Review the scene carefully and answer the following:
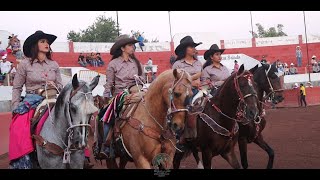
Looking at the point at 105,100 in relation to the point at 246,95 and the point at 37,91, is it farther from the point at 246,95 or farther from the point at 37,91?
the point at 246,95

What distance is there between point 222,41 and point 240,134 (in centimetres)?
3551

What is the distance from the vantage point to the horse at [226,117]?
703 cm

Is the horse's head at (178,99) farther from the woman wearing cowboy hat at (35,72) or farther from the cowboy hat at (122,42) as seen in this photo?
the cowboy hat at (122,42)

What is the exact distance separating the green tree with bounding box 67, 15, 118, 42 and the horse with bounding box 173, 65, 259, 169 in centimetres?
5811

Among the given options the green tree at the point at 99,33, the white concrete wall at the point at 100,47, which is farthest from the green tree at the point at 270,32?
the white concrete wall at the point at 100,47

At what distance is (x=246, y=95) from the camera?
6969mm

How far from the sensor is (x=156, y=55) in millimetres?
38312

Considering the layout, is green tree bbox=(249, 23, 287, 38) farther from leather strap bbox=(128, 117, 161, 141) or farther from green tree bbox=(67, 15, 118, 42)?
leather strap bbox=(128, 117, 161, 141)

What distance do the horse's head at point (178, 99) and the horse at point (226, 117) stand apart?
1901 mm

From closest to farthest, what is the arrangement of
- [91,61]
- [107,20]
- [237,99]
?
[237,99], [91,61], [107,20]
